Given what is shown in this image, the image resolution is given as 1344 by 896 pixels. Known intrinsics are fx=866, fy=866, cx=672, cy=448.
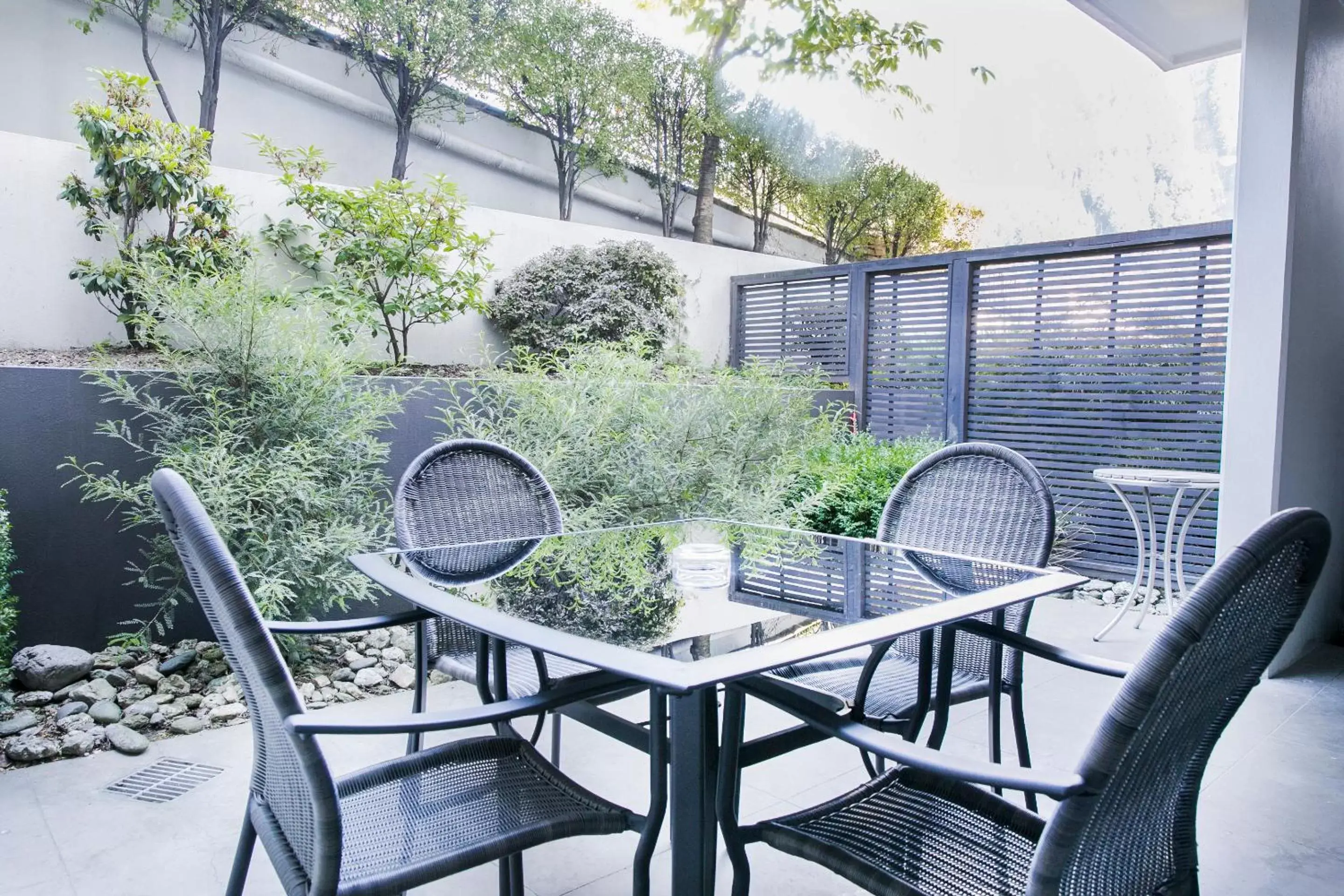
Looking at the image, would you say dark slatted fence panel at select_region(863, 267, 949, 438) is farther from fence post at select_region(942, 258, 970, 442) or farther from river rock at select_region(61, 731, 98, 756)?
river rock at select_region(61, 731, 98, 756)

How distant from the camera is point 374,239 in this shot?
16.0 ft

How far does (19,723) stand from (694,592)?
2338 millimetres

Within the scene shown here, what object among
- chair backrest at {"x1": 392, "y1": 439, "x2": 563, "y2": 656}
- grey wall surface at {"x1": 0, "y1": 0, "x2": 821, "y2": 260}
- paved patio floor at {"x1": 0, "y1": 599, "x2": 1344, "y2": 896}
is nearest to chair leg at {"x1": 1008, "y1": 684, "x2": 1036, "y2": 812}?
paved patio floor at {"x1": 0, "y1": 599, "x2": 1344, "y2": 896}

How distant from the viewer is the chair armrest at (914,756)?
1.04 m

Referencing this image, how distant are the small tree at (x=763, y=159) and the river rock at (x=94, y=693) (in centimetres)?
931

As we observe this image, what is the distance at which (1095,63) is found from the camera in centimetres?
1253

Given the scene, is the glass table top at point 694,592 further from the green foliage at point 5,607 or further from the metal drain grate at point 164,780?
the green foliage at point 5,607

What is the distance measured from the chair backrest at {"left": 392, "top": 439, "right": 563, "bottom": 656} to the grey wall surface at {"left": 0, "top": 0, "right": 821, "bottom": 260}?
3307 millimetres

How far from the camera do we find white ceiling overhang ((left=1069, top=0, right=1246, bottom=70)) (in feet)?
13.6

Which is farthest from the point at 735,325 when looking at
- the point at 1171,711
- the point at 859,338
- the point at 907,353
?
the point at 1171,711

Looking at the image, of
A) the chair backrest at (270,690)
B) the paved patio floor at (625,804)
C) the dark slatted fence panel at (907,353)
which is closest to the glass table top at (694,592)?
the chair backrest at (270,690)

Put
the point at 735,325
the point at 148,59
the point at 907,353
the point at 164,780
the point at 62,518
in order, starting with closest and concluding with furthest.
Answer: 1. the point at 164,780
2. the point at 62,518
3. the point at 148,59
4. the point at 907,353
5. the point at 735,325

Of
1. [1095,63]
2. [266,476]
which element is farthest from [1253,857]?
[1095,63]

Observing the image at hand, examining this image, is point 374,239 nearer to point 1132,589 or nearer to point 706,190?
point 1132,589
